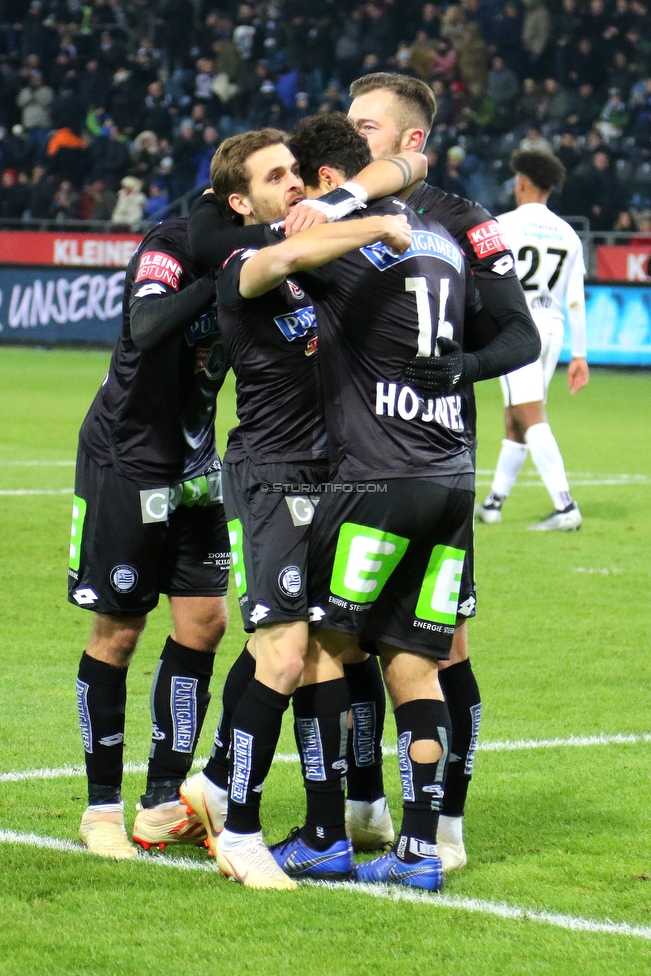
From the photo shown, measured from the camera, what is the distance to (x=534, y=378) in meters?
9.86

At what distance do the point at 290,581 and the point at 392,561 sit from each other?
27 centimetres

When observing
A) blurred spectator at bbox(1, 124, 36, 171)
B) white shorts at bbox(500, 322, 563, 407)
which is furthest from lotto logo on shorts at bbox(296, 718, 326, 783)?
blurred spectator at bbox(1, 124, 36, 171)

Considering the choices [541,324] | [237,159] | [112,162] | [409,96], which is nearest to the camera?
[237,159]

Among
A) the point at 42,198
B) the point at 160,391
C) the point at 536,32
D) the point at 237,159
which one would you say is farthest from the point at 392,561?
the point at 536,32

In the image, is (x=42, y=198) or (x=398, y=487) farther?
(x=42, y=198)

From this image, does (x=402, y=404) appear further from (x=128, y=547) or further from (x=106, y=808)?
(x=106, y=808)

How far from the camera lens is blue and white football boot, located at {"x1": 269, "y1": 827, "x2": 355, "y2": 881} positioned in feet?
12.7

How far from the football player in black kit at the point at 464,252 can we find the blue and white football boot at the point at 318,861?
0.31 metres

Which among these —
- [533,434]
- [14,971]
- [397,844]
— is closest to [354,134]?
[397,844]

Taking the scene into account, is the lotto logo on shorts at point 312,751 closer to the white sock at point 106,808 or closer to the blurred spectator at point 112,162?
the white sock at point 106,808

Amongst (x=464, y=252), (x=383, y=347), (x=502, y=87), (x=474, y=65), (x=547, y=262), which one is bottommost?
(x=383, y=347)

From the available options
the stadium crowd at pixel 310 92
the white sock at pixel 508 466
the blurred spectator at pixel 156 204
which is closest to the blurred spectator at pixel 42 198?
the stadium crowd at pixel 310 92

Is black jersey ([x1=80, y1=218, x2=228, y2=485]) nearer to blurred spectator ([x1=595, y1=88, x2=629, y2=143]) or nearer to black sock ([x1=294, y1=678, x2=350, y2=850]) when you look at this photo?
black sock ([x1=294, y1=678, x2=350, y2=850])

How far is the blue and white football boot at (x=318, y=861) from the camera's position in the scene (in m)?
3.88
